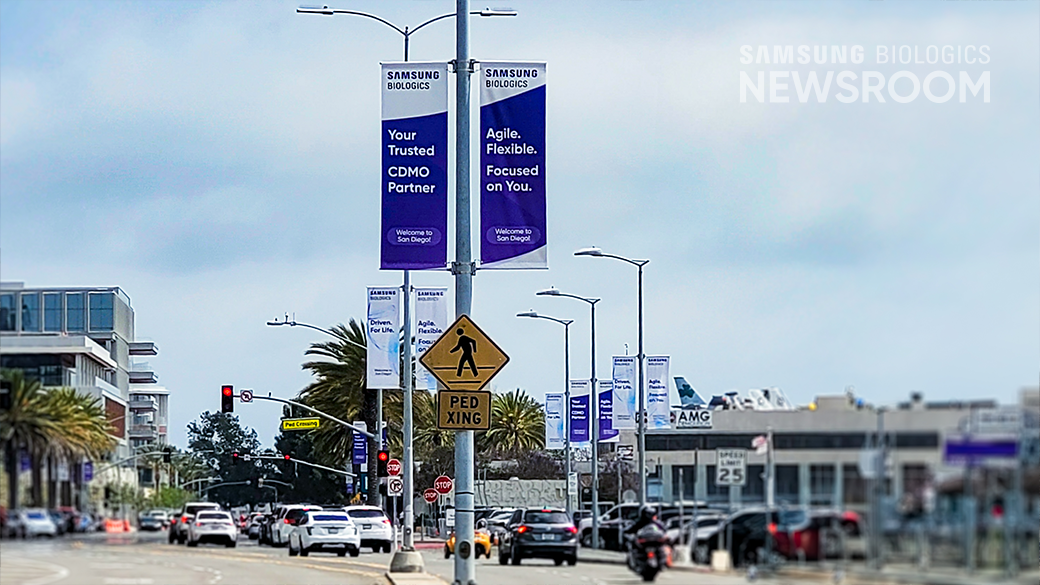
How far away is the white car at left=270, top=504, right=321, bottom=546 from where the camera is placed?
23.1 metres

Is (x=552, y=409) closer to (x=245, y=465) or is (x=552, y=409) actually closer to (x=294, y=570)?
(x=294, y=570)

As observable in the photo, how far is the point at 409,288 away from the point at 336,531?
538 inches

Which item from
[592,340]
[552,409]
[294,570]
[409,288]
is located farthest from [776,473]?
[552,409]

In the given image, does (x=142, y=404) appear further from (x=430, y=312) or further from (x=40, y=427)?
(x=430, y=312)

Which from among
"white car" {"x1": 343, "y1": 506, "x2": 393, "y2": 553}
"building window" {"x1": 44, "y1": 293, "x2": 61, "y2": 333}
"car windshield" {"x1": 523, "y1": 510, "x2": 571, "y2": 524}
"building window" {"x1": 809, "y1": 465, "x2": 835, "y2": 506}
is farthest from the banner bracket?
"building window" {"x1": 809, "y1": 465, "x2": 835, "y2": 506}

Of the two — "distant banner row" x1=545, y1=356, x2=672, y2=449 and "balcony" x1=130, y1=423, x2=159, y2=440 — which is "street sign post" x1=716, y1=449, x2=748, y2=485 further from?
"distant banner row" x1=545, y1=356, x2=672, y2=449

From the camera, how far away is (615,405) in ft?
152

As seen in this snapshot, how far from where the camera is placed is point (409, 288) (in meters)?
43.9

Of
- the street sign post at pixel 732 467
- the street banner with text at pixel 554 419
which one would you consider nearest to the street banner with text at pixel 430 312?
the street banner with text at pixel 554 419

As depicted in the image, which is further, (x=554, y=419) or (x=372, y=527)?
(x=554, y=419)

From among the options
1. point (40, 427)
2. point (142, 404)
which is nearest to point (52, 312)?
point (40, 427)

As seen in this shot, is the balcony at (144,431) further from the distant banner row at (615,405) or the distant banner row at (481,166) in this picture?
the distant banner row at (615,405)

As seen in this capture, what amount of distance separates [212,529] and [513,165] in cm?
720

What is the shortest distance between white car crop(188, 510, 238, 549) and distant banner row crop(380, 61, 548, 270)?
5.73 meters
